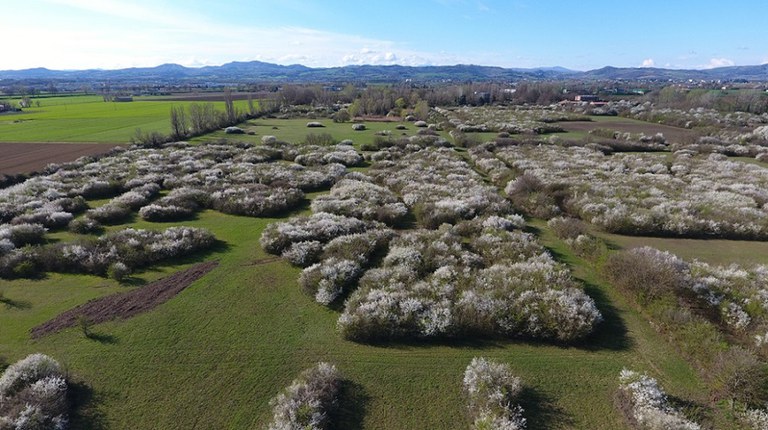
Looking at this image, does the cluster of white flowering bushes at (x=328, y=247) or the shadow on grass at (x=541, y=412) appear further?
the cluster of white flowering bushes at (x=328, y=247)

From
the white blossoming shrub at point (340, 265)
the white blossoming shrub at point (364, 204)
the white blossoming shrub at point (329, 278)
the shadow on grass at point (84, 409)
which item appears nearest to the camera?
the shadow on grass at point (84, 409)

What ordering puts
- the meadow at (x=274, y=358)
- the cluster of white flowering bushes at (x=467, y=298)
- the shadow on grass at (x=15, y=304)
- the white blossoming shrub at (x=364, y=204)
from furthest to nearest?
1. the white blossoming shrub at (x=364, y=204)
2. the shadow on grass at (x=15, y=304)
3. the cluster of white flowering bushes at (x=467, y=298)
4. the meadow at (x=274, y=358)

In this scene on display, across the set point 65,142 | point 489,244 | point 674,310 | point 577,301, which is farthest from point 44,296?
point 65,142

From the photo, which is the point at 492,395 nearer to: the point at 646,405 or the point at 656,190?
the point at 646,405

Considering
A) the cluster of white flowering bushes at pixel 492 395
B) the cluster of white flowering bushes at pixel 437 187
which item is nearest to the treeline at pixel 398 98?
the cluster of white flowering bushes at pixel 437 187

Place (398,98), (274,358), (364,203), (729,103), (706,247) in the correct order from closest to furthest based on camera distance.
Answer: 1. (274,358)
2. (706,247)
3. (364,203)
4. (729,103)
5. (398,98)

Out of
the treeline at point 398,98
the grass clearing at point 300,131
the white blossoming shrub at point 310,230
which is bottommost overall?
the white blossoming shrub at point 310,230

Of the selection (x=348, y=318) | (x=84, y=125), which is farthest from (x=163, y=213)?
(x=84, y=125)

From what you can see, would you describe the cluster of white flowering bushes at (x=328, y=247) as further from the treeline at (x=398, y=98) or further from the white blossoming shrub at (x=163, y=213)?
the treeline at (x=398, y=98)

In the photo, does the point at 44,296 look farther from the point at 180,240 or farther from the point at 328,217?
the point at 328,217
